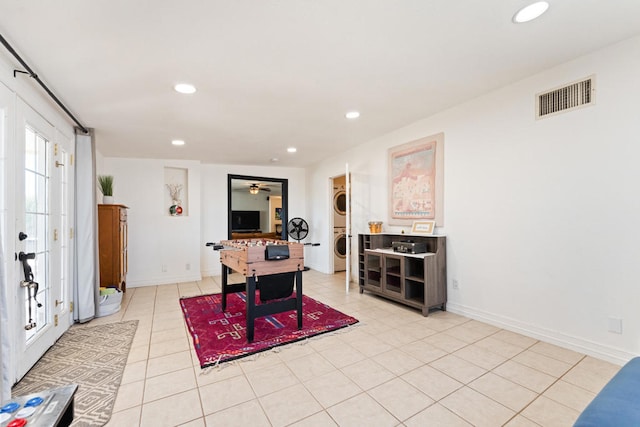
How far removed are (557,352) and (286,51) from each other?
3.28m

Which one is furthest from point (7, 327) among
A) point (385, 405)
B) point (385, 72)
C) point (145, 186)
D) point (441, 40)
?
point (145, 186)

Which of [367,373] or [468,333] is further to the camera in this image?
[468,333]

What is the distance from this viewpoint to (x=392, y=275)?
12.5 ft

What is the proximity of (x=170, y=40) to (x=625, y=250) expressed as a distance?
143 inches

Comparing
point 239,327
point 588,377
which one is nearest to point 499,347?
point 588,377

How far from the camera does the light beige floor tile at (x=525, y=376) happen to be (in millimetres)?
1938

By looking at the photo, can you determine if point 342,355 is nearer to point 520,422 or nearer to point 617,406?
point 520,422

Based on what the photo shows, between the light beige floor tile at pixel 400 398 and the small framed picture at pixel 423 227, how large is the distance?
1.99 metres

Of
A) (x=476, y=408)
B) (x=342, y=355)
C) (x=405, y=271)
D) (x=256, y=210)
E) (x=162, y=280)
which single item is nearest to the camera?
(x=476, y=408)

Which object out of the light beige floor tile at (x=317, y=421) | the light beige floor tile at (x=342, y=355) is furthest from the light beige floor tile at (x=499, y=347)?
the light beige floor tile at (x=317, y=421)

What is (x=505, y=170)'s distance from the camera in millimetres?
2842

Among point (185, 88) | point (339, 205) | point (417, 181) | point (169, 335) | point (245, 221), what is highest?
point (185, 88)

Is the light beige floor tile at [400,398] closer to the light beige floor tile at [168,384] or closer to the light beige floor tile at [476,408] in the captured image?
the light beige floor tile at [476,408]

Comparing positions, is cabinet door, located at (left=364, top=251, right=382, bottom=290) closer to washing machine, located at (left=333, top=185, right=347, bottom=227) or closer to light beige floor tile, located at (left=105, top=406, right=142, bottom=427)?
washing machine, located at (left=333, top=185, right=347, bottom=227)
